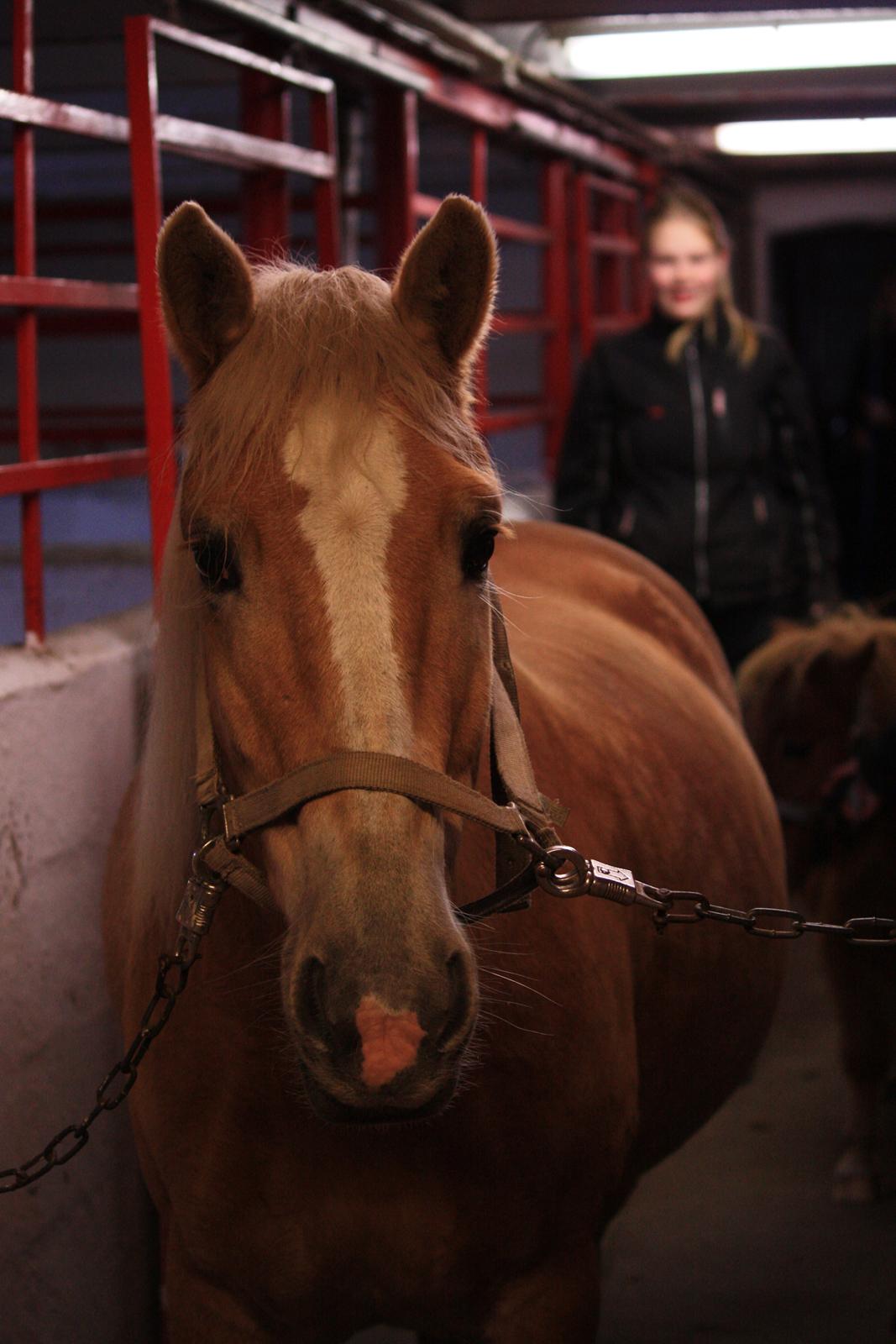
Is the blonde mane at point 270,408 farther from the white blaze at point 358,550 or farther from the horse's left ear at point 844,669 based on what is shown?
the horse's left ear at point 844,669

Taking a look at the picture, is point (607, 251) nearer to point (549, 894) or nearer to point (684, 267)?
point (684, 267)

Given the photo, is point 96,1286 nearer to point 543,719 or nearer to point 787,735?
point 543,719

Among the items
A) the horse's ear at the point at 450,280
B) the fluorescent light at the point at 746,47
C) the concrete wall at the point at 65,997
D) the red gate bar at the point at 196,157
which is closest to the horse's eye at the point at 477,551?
the horse's ear at the point at 450,280

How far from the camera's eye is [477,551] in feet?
5.24

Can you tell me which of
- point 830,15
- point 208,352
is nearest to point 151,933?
A: point 208,352

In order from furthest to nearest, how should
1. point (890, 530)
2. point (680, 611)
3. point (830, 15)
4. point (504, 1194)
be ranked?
1. point (890, 530)
2. point (830, 15)
3. point (680, 611)
4. point (504, 1194)

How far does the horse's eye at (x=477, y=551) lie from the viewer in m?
1.58

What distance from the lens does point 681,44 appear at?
5750mm

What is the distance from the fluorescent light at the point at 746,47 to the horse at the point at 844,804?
2702mm

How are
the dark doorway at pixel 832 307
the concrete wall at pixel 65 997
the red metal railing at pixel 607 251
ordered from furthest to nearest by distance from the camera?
1. the dark doorway at pixel 832 307
2. the red metal railing at pixel 607 251
3. the concrete wall at pixel 65 997

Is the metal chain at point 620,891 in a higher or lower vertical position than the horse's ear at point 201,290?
lower

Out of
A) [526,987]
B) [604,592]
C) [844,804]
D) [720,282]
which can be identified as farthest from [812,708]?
[526,987]

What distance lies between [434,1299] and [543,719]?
2.67 ft

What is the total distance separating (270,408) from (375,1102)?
2.34 feet
